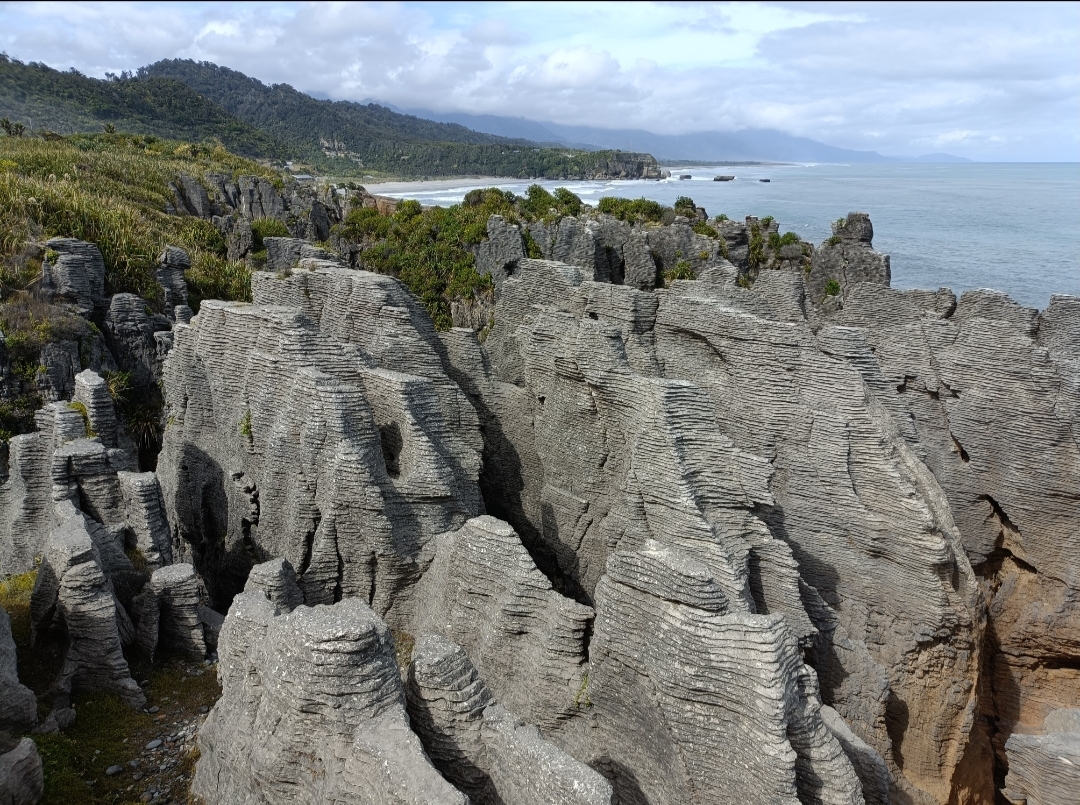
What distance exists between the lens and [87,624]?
10.1 meters

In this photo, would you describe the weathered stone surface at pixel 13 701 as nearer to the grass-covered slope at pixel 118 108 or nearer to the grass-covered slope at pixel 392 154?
the grass-covered slope at pixel 118 108

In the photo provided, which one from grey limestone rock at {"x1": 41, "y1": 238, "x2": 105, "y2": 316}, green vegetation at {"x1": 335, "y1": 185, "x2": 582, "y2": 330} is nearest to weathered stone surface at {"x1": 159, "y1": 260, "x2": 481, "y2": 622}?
grey limestone rock at {"x1": 41, "y1": 238, "x2": 105, "y2": 316}

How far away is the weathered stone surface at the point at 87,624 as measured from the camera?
395 inches

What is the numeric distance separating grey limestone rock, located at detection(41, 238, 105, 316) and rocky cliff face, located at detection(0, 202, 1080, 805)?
5764 mm

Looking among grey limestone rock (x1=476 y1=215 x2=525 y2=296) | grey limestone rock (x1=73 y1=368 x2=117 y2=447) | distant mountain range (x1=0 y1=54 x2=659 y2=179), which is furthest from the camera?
distant mountain range (x1=0 y1=54 x2=659 y2=179)

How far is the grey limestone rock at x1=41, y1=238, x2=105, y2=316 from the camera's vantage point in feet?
61.7

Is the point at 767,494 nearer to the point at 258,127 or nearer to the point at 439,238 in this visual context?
the point at 439,238

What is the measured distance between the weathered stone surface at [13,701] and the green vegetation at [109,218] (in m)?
13.6

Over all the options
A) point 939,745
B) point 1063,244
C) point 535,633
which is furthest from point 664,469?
point 1063,244

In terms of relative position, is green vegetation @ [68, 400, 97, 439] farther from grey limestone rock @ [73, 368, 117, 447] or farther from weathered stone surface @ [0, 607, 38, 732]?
weathered stone surface @ [0, 607, 38, 732]

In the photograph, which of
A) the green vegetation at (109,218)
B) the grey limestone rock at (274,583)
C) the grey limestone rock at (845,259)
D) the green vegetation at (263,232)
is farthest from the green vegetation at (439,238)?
the grey limestone rock at (274,583)

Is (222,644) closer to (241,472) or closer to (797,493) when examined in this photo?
(241,472)

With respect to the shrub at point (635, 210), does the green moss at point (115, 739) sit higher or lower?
lower

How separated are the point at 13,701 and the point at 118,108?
115 meters
